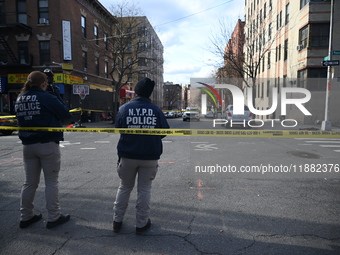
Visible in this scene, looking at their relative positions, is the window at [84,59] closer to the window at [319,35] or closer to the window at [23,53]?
the window at [23,53]

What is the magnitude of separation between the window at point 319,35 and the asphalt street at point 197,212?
18311 mm

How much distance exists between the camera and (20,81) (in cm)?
2303

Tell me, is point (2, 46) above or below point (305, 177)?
above

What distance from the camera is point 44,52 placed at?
75.0ft

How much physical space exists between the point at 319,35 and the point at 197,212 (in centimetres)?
2273

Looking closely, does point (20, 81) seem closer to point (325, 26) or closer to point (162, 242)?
point (162, 242)

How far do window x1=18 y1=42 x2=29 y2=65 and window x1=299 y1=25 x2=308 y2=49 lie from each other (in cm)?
2464

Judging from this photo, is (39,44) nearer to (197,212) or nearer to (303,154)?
(303,154)

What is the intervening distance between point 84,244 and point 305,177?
188 inches

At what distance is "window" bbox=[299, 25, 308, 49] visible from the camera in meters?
21.5

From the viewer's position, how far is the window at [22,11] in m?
22.7

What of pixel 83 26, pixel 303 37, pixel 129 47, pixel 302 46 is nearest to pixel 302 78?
pixel 302 46

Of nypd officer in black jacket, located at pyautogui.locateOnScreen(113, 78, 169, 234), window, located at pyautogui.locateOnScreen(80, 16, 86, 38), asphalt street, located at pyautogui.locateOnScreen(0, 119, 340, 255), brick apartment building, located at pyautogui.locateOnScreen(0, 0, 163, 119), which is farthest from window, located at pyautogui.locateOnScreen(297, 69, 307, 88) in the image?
nypd officer in black jacket, located at pyautogui.locateOnScreen(113, 78, 169, 234)

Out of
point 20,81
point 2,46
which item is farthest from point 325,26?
point 2,46
